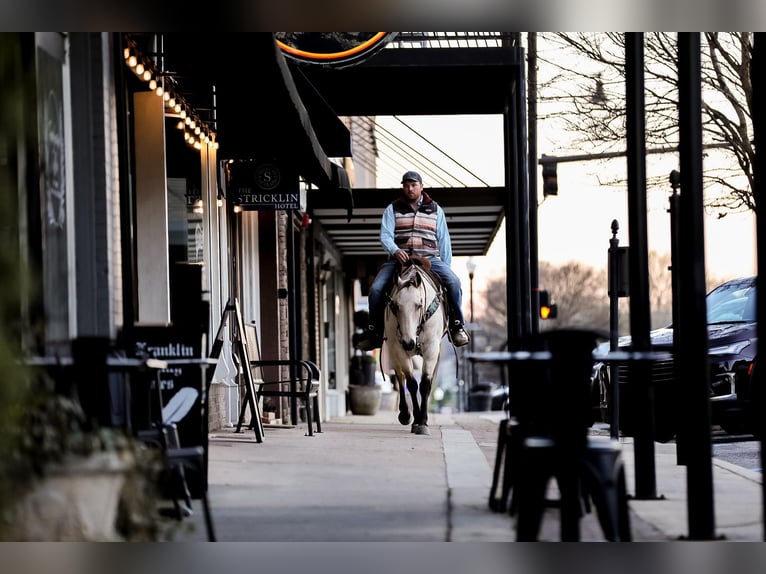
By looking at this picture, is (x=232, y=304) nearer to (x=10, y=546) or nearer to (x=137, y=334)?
(x=137, y=334)

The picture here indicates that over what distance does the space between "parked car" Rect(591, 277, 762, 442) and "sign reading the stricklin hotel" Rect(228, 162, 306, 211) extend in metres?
3.46

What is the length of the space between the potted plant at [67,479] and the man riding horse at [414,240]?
17.3 feet

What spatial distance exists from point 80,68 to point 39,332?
1.54 metres

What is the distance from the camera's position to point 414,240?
402 inches

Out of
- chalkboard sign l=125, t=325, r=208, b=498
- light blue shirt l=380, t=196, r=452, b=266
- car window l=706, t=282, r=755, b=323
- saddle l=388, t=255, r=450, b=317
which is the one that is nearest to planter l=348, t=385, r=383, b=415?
car window l=706, t=282, r=755, b=323

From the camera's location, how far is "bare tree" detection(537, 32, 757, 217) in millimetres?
12352

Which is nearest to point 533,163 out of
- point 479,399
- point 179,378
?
point 179,378

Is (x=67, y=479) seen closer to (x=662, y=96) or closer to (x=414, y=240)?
(x=414, y=240)

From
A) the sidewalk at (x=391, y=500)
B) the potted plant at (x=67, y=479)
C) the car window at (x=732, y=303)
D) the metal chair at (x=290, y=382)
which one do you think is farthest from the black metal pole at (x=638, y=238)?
the car window at (x=732, y=303)

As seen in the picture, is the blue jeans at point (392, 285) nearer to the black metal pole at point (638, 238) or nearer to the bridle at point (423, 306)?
the bridle at point (423, 306)

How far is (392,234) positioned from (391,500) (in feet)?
14.8

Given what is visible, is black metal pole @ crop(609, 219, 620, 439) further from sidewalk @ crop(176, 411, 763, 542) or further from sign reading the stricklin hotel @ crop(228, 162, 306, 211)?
sign reading the stricklin hotel @ crop(228, 162, 306, 211)

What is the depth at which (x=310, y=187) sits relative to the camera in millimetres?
15227
